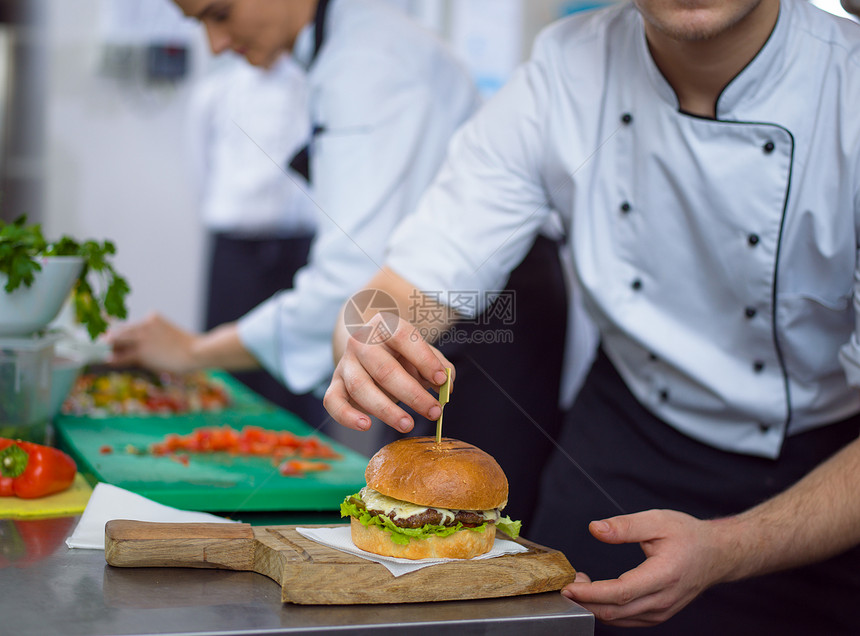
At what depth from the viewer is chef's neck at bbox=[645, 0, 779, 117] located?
3.69 ft

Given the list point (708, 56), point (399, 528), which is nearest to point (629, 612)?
point (399, 528)

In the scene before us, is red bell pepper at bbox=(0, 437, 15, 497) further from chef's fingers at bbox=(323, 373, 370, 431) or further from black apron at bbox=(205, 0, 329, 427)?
black apron at bbox=(205, 0, 329, 427)

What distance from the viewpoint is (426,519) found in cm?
86

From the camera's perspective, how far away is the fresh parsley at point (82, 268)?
1184mm

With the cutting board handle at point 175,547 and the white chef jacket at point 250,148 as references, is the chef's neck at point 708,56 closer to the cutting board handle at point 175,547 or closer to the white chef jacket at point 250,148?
the cutting board handle at point 175,547

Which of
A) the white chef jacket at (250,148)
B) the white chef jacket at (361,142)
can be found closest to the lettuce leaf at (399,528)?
the white chef jacket at (361,142)

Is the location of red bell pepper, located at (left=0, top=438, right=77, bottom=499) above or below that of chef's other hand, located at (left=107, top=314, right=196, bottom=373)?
above

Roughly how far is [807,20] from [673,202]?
288mm

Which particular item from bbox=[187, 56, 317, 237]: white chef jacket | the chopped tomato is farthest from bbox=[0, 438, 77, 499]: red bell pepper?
bbox=[187, 56, 317, 237]: white chef jacket

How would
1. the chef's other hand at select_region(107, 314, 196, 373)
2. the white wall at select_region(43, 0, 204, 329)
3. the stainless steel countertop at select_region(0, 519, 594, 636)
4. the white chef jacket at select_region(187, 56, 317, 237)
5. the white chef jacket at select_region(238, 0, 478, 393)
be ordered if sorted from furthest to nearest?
the white wall at select_region(43, 0, 204, 329) → the white chef jacket at select_region(187, 56, 317, 237) → the chef's other hand at select_region(107, 314, 196, 373) → the white chef jacket at select_region(238, 0, 478, 393) → the stainless steel countertop at select_region(0, 519, 594, 636)

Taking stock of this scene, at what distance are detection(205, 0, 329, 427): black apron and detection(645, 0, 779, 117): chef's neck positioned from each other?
67.6 inches

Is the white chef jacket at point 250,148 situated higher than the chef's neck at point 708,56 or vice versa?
the chef's neck at point 708,56

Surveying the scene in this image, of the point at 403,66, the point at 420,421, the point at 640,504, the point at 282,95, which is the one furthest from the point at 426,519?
the point at 282,95

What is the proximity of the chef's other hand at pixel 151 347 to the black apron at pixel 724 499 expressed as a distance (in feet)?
3.25
